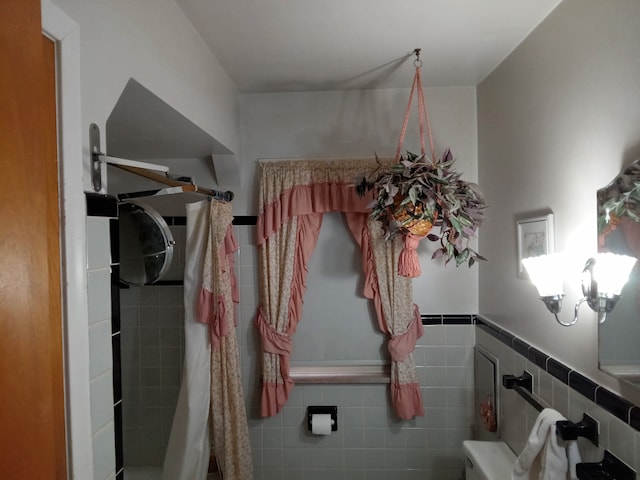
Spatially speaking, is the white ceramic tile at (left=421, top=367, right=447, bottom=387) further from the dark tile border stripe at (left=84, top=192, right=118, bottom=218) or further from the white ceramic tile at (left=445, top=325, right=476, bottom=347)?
the dark tile border stripe at (left=84, top=192, right=118, bottom=218)

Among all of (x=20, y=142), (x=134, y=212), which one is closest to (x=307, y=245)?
(x=134, y=212)

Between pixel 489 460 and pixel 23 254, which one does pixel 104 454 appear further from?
pixel 489 460

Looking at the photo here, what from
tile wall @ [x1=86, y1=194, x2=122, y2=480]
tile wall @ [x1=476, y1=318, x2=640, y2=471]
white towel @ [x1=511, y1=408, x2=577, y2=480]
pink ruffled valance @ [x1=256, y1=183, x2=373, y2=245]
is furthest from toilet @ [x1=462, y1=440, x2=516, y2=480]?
tile wall @ [x1=86, y1=194, x2=122, y2=480]

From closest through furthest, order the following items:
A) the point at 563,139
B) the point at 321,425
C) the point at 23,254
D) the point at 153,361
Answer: the point at 23,254 < the point at 563,139 < the point at 321,425 < the point at 153,361

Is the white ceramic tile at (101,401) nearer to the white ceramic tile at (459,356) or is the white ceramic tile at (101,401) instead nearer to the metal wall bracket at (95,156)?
the metal wall bracket at (95,156)

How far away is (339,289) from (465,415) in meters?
1.07

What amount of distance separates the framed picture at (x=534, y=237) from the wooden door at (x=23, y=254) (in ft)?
5.00

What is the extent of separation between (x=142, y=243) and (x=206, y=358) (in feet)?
2.01

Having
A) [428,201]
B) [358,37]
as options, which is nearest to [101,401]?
[428,201]

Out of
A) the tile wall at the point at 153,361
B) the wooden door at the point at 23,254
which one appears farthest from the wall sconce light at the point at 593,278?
the tile wall at the point at 153,361

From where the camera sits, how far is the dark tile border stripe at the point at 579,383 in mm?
964

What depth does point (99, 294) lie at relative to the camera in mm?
858

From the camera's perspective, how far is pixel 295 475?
219 cm

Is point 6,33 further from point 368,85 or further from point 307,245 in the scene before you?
point 368,85
